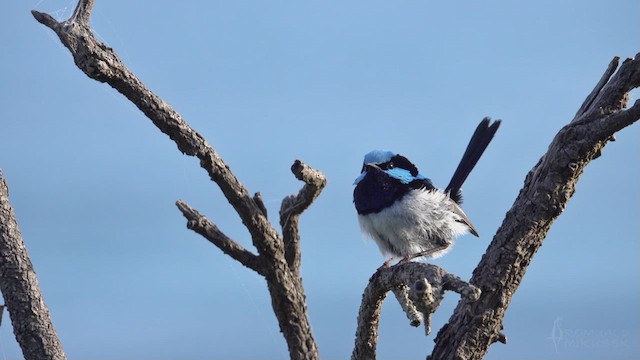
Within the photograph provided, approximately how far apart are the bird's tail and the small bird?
437 millimetres

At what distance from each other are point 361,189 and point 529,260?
5.55ft

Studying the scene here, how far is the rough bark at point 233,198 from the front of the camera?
→ 324 cm

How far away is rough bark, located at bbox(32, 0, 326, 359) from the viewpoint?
3244 mm

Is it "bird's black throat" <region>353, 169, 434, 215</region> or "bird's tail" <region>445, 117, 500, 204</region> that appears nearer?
"bird's black throat" <region>353, 169, 434, 215</region>

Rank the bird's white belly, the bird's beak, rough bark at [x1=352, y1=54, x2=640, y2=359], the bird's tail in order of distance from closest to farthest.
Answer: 1. rough bark at [x1=352, y1=54, x2=640, y2=359]
2. the bird's white belly
3. the bird's beak
4. the bird's tail

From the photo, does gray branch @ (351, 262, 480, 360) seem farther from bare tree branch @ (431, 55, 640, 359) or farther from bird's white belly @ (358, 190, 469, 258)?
bird's white belly @ (358, 190, 469, 258)

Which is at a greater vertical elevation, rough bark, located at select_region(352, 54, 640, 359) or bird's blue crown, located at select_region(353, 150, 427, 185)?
bird's blue crown, located at select_region(353, 150, 427, 185)

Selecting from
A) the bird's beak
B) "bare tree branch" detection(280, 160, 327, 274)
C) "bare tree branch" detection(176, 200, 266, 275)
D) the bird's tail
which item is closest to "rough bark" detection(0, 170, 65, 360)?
"bare tree branch" detection(176, 200, 266, 275)

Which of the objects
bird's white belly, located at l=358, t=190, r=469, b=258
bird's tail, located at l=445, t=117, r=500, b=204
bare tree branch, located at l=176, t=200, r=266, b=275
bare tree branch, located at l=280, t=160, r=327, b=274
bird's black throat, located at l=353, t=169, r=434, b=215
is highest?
bird's tail, located at l=445, t=117, r=500, b=204

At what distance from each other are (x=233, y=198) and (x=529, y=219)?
1.37 meters

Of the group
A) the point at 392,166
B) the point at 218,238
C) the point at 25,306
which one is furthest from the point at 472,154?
the point at 25,306

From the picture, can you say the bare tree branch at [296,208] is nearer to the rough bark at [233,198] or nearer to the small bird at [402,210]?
the rough bark at [233,198]

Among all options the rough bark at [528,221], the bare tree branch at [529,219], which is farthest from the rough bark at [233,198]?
the bare tree branch at [529,219]

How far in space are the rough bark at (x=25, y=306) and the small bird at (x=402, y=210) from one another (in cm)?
203
